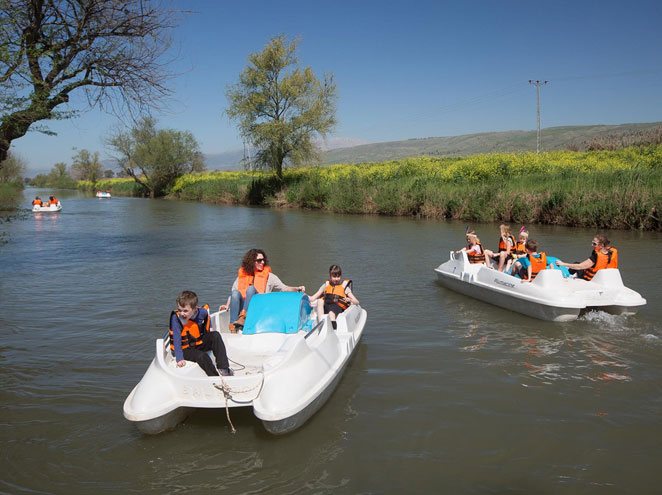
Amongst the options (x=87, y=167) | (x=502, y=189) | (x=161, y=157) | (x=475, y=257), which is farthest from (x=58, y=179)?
(x=475, y=257)

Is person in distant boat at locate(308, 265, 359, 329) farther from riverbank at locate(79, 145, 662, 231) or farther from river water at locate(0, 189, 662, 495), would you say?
riverbank at locate(79, 145, 662, 231)

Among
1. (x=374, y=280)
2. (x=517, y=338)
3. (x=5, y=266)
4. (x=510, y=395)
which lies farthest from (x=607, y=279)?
(x=5, y=266)

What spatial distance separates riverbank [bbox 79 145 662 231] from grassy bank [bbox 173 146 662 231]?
0.04 meters

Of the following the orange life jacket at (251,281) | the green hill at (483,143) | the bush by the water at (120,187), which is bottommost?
the orange life jacket at (251,281)

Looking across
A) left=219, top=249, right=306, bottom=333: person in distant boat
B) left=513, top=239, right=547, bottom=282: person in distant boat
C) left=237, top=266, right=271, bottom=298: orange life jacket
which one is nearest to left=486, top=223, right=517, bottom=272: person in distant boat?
left=513, top=239, right=547, bottom=282: person in distant boat

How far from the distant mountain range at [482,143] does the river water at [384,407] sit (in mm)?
79651

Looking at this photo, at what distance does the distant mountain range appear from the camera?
103125 mm

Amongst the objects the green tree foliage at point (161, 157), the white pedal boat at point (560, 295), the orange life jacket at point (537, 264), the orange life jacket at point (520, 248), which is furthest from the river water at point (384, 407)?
the green tree foliage at point (161, 157)

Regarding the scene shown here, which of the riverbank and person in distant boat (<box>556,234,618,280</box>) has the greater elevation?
the riverbank

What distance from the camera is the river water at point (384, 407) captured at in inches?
178

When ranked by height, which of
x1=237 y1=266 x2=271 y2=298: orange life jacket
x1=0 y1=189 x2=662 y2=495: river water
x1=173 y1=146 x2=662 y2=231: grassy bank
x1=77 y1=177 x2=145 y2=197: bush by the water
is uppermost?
x1=77 y1=177 x2=145 y2=197: bush by the water

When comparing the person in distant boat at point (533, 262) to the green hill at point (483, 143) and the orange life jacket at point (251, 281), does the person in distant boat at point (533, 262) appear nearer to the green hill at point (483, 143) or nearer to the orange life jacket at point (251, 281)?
the orange life jacket at point (251, 281)

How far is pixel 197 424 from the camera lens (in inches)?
211

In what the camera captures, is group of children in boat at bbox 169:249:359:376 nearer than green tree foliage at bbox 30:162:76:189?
Yes
